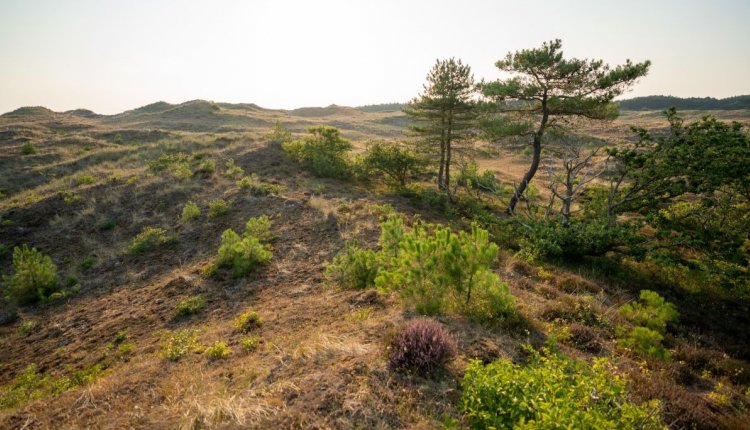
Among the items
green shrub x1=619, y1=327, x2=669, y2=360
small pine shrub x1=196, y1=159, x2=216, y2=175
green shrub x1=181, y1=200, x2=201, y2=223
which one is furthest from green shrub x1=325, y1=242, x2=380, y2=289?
small pine shrub x1=196, y1=159, x2=216, y2=175

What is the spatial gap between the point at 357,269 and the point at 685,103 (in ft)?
462

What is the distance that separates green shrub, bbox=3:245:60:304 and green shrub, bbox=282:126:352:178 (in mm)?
12924

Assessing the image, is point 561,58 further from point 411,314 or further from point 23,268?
point 23,268

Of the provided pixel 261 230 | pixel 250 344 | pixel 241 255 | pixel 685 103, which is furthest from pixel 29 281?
pixel 685 103

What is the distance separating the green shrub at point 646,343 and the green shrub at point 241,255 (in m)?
8.64

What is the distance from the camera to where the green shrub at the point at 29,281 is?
966 centimetres

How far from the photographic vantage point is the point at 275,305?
308 inches

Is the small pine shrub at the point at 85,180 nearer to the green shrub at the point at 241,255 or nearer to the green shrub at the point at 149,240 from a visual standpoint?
the green shrub at the point at 149,240

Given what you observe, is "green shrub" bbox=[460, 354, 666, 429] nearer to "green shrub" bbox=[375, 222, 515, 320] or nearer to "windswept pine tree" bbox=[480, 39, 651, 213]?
"green shrub" bbox=[375, 222, 515, 320]

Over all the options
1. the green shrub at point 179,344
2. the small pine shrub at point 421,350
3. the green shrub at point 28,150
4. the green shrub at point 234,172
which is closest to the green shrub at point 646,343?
the small pine shrub at point 421,350

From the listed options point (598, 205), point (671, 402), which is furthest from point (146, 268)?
point (598, 205)

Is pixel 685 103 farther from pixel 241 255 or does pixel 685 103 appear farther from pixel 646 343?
pixel 241 255

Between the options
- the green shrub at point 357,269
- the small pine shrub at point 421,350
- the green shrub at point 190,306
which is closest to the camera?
the small pine shrub at point 421,350

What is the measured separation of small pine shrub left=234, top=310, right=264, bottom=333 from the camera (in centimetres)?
675
